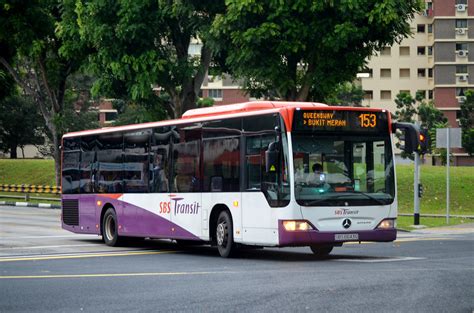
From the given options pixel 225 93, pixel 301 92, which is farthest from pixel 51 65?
pixel 225 93

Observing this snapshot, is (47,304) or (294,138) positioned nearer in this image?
(47,304)

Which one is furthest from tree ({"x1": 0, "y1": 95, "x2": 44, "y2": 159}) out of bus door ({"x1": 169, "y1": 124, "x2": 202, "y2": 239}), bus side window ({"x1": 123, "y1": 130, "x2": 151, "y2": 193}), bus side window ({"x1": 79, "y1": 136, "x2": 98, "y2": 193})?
bus door ({"x1": 169, "y1": 124, "x2": 202, "y2": 239})

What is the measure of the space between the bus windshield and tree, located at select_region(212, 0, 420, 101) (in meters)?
15.1

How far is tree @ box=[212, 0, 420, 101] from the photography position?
3484cm

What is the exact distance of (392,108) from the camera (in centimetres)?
11219

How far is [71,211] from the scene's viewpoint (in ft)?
89.1

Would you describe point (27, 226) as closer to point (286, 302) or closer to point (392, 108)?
point (286, 302)

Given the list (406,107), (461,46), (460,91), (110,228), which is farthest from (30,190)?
(461,46)

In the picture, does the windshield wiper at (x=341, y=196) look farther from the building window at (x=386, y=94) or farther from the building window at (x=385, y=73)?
the building window at (x=385, y=73)

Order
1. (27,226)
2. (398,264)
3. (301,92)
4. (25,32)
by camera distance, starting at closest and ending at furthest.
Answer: (398,264) → (27,226) → (301,92) → (25,32)

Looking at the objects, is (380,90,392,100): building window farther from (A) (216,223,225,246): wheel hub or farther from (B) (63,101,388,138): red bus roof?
(A) (216,223,225,246): wheel hub

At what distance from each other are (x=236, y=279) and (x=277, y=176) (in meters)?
4.39

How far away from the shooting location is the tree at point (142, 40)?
37.9 meters

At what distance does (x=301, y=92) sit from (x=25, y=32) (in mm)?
15152
